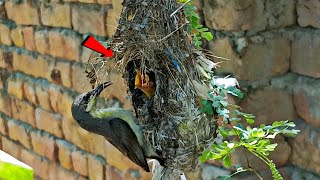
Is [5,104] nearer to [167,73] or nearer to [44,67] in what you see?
[44,67]

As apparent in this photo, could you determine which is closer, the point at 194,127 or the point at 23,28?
the point at 194,127

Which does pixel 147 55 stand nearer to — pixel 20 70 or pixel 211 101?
pixel 211 101

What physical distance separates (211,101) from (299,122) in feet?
2.28

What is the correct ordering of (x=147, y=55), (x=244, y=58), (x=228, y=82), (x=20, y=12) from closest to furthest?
(x=147, y=55), (x=228, y=82), (x=244, y=58), (x=20, y=12)

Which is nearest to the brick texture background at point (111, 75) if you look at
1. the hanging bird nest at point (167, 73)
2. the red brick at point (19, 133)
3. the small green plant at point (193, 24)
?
the red brick at point (19, 133)

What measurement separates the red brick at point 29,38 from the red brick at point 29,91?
8.0 inches

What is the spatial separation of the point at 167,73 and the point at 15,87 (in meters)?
2.39

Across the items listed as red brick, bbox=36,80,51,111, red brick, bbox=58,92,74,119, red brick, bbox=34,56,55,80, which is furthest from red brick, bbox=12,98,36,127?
red brick, bbox=58,92,74,119

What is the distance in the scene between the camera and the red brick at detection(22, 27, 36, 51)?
317 centimetres

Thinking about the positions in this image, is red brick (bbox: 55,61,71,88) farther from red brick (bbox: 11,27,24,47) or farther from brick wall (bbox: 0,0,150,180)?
red brick (bbox: 11,27,24,47)

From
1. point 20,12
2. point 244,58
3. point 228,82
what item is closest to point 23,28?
point 20,12

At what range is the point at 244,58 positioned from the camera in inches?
71.8

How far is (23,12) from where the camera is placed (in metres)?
Result: 3.20

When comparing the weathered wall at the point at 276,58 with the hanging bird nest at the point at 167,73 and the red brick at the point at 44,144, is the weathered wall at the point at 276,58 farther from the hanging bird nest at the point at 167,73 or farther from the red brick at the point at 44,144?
the red brick at the point at 44,144
